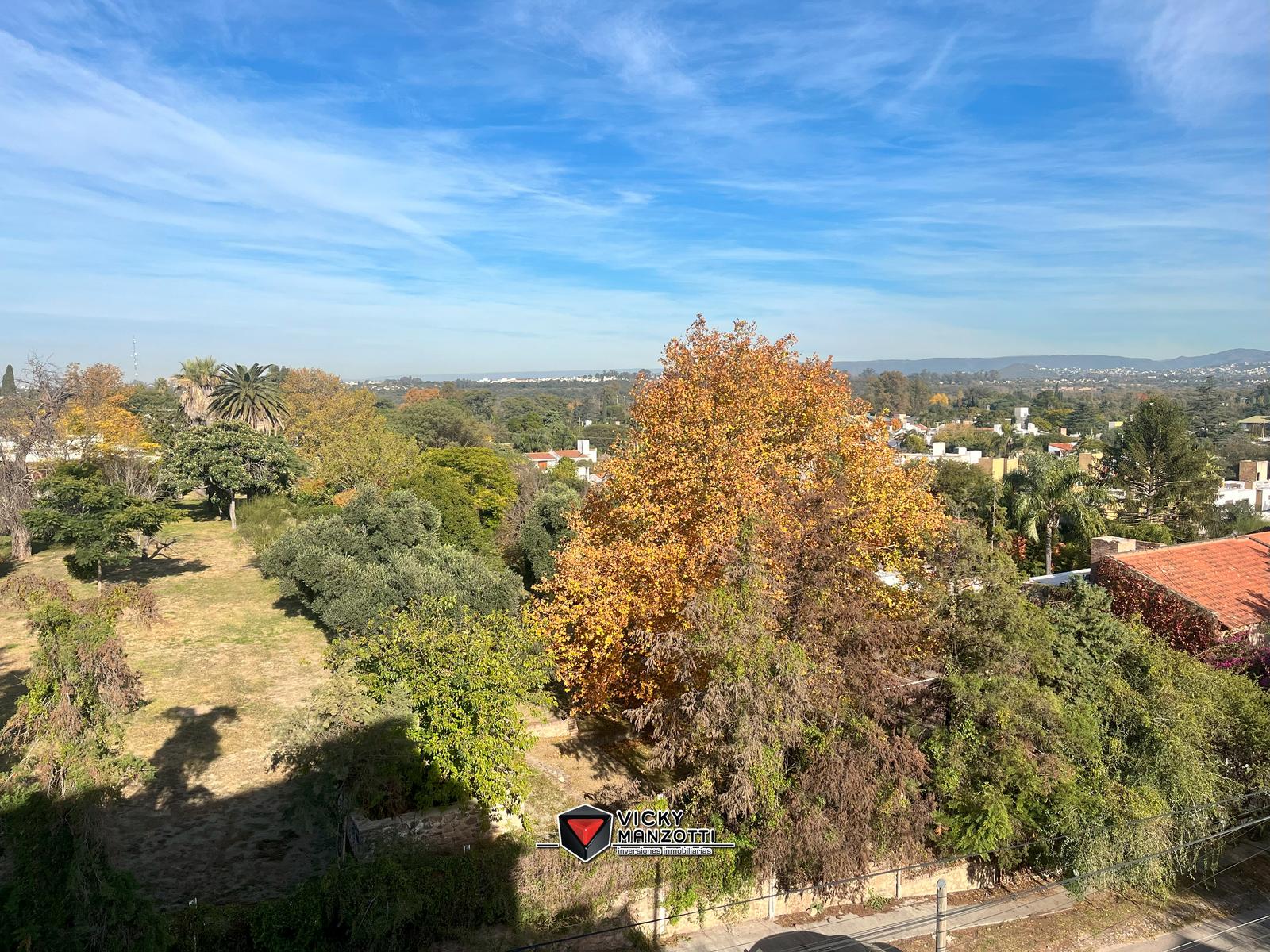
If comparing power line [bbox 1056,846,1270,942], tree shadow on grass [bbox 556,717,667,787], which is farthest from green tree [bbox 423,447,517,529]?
power line [bbox 1056,846,1270,942]

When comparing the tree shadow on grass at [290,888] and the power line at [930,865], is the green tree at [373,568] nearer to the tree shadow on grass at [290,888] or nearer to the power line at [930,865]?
the tree shadow on grass at [290,888]

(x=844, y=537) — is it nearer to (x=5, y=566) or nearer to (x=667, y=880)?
(x=667, y=880)

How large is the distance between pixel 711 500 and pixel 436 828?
6415mm

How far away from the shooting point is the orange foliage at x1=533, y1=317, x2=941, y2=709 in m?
12.3

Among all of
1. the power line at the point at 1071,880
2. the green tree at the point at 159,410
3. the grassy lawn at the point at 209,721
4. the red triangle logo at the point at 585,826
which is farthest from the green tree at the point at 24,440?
the power line at the point at 1071,880

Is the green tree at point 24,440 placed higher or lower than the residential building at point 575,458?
higher

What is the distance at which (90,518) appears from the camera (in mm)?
21625

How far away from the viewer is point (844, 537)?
1202cm

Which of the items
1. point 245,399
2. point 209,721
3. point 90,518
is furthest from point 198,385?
point 209,721

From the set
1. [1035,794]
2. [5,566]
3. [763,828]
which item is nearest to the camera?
[763,828]

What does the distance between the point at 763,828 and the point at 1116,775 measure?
574 centimetres

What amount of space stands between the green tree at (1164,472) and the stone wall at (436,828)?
98.6 ft

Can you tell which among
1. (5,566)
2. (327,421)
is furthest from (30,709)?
(327,421)

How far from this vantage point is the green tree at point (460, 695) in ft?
33.3
